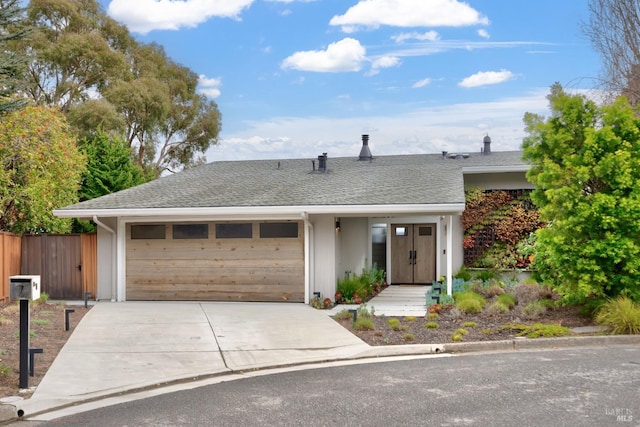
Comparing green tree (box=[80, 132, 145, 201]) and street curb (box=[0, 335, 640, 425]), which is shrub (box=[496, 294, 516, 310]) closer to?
street curb (box=[0, 335, 640, 425])

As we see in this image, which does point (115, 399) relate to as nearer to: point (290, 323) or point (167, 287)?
point (290, 323)

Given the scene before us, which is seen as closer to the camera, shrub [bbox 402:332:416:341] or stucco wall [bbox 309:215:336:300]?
shrub [bbox 402:332:416:341]

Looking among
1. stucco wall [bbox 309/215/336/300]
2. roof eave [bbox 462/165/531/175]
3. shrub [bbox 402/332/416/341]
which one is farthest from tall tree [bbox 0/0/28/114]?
roof eave [bbox 462/165/531/175]

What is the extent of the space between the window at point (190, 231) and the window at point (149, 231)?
0.33 m

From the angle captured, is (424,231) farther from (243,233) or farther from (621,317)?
(621,317)

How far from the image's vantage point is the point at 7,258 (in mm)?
17062

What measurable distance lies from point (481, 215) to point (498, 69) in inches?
317

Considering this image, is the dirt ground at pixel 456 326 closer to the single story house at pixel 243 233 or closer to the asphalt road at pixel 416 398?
the asphalt road at pixel 416 398

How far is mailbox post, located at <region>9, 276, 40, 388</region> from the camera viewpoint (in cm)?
795

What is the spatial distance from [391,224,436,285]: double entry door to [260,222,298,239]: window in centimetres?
614

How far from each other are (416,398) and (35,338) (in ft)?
23.0

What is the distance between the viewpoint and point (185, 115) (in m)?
47.0

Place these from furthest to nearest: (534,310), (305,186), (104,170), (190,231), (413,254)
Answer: (104,170) < (413,254) < (305,186) < (190,231) < (534,310)

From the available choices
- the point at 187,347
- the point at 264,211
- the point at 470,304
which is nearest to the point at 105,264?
the point at 264,211
